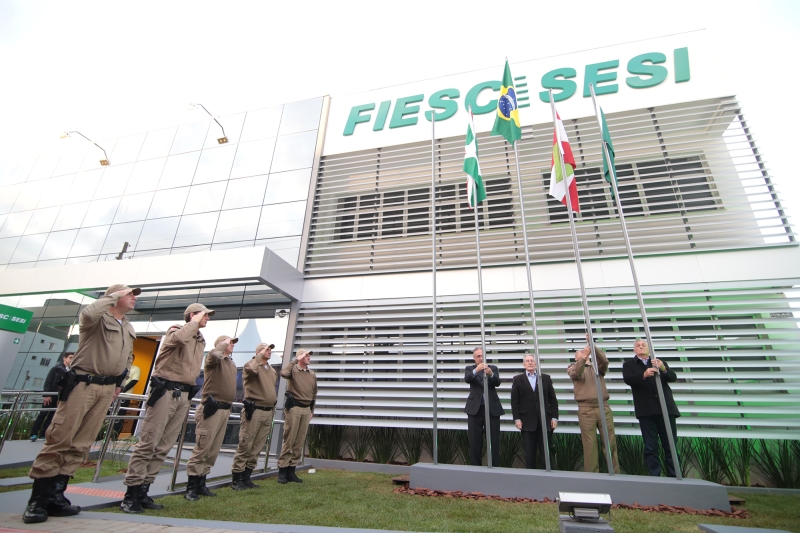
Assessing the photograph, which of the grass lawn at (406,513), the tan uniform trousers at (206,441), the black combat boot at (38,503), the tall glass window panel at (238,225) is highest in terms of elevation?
the tall glass window panel at (238,225)

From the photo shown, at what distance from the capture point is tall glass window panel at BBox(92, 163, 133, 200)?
36.1 ft

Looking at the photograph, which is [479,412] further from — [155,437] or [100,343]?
[100,343]

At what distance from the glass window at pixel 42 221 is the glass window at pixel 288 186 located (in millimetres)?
6923

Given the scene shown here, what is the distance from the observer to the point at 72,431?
2.94 meters

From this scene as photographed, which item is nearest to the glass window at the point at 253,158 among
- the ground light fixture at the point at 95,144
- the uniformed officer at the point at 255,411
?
the ground light fixture at the point at 95,144

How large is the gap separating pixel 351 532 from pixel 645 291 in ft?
20.5

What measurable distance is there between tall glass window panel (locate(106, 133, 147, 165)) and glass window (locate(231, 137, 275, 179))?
145 inches

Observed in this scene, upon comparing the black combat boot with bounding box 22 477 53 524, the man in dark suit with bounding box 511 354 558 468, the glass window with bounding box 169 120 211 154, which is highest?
the glass window with bounding box 169 120 211 154

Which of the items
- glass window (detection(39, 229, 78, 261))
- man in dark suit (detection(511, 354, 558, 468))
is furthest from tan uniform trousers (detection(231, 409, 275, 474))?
glass window (detection(39, 229, 78, 261))

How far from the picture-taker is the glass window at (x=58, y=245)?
34.4 ft

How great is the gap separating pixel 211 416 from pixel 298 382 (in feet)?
4.29

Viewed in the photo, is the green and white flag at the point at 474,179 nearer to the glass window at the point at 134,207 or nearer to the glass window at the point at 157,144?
the glass window at the point at 134,207

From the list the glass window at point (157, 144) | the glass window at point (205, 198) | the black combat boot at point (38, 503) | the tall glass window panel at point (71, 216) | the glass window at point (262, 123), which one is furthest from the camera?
the glass window at point (157, 144)

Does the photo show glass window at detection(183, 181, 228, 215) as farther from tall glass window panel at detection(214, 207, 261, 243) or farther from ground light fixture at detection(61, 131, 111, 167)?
ground light fixture at detection(61, 131, 111, 167)
